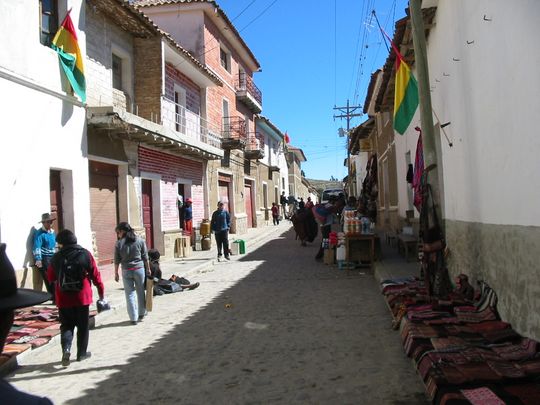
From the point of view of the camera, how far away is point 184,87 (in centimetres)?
1811

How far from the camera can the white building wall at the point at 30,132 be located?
8.38 meters

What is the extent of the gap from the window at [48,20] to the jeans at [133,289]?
215 inches

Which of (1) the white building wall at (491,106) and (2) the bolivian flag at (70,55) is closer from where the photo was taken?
(1) the white building wall at (491,106)

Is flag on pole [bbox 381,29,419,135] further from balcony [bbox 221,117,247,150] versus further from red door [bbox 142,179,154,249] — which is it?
balcony [bbox 221,117,247,150]

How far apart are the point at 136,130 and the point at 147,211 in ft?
11.9

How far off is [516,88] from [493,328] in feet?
7.78

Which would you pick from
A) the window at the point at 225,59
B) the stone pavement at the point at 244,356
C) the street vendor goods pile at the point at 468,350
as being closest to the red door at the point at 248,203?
the window at the point at 225,59

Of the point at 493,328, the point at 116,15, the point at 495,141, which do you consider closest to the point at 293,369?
the point at 493,328

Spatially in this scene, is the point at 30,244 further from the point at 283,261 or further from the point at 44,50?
the point at 283,261

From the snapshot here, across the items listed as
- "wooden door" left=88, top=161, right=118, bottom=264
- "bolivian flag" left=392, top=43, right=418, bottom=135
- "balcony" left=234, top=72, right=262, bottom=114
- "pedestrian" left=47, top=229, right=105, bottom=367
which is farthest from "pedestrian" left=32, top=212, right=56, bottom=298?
"balcony" left=234, top=72, right=262, bottom=114

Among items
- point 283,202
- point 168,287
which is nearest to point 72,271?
point 168,287

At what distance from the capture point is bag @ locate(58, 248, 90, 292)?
562cm

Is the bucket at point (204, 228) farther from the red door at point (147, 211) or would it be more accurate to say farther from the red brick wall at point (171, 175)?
the red door at point (147, 211)

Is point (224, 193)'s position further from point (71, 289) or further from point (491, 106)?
point (491, 106)
